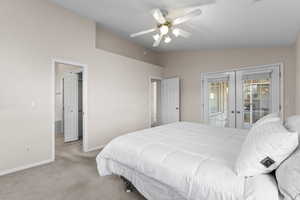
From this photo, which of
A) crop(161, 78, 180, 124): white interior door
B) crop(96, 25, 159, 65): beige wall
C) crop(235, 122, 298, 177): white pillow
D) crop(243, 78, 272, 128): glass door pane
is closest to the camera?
crop(235, 122, 298, 177): white pillow

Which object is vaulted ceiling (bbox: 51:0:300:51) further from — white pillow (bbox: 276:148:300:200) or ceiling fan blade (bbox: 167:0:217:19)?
white pillow (bbox: 276:148:300:200)

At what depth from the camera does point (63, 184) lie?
7.00ft

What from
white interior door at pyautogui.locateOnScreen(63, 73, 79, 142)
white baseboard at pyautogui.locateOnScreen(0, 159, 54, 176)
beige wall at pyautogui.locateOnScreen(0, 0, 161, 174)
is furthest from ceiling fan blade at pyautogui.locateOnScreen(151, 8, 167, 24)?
white baseboard at pyautogui.locateOnScreen(0, 159, 54, 176)

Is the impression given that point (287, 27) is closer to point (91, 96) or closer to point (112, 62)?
point (112, 62)

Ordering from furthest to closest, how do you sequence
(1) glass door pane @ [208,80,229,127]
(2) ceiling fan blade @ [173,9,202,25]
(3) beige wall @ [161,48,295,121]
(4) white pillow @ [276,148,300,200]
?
(1) glass door pane @ [208,80,229,127] < (3) beige wall @ [161,48,295,121] < (2) ceiling fan blade @ [173,9,202,25] < (4) white pillow @ [276,148,300,200]

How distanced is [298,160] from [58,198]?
2.34 metres

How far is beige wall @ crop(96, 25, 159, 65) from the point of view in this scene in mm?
4242

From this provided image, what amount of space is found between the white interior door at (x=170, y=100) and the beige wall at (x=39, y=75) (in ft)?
6.66

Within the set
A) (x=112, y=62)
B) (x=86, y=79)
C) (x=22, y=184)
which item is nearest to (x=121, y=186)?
(x=22, y=184)

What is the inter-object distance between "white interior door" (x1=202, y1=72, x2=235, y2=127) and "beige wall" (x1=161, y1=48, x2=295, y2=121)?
0.65 ft

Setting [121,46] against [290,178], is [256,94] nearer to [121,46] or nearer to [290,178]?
[290,178]

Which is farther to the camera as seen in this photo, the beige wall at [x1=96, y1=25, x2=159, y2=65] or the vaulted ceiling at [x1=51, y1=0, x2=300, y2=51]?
the beige wall at [x1=96, y1=25, x2=159, y2=65]

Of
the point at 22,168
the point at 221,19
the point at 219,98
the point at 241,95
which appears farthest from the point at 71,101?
the point at 241,95

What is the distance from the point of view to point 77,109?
464 cm
